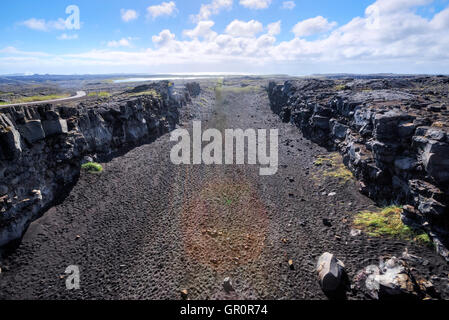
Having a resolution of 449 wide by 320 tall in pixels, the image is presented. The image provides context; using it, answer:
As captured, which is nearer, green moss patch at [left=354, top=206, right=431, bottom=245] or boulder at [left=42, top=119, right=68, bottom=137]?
green moss patch at [left=354, top=206, right=431, bottom=245]

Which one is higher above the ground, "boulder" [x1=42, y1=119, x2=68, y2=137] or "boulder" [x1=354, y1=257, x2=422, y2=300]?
"boulder" [x1=42, y1=119, x2=68, y2=137]

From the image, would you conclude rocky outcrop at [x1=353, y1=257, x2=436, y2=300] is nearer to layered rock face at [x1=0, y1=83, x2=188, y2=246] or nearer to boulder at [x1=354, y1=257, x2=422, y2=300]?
boulder at [x1=354, y1=257, x2=422, y2=300]

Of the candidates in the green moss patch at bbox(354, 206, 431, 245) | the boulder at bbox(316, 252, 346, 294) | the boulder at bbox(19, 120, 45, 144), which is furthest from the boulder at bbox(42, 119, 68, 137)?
the green moss patch at bbox(354, 206, 431, 245)

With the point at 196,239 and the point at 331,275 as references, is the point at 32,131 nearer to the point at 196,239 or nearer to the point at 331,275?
the point at 196,239

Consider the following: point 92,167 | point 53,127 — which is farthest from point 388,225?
point 53,127

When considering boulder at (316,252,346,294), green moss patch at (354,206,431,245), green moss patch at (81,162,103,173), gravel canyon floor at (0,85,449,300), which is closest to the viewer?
boulder at (316,252,346,294)
